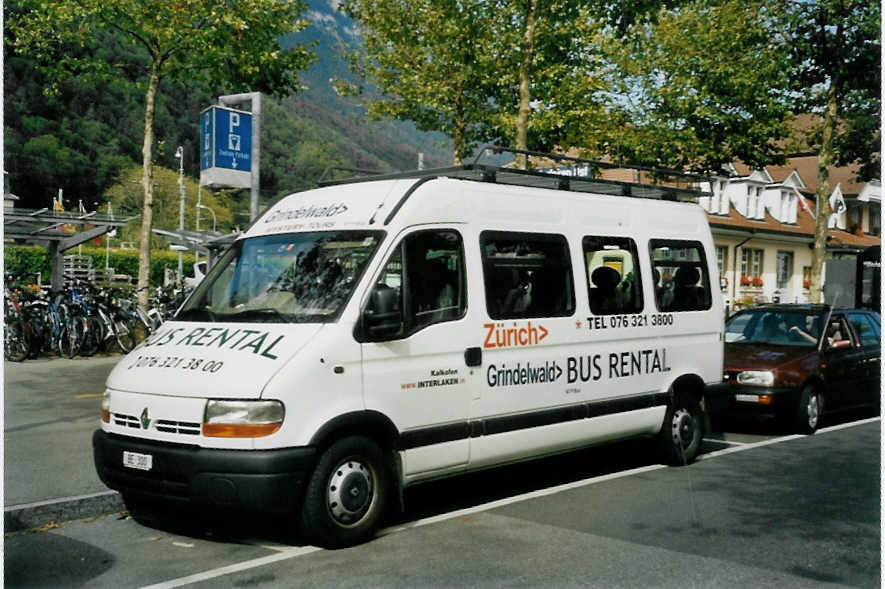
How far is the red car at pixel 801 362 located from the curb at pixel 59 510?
6743mm

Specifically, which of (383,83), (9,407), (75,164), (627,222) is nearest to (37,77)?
(75,164)

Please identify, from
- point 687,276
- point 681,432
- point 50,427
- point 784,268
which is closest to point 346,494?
point 681,432

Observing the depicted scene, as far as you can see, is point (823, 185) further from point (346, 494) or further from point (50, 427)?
point (346, 494)

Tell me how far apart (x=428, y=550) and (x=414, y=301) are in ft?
5.46

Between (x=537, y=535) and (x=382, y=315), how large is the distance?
1.76 meters

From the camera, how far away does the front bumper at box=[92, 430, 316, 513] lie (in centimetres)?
560

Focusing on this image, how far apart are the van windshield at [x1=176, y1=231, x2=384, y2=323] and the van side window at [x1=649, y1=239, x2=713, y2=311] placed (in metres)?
3.31

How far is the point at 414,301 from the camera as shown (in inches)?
258

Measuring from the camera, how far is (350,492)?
603 centimetres

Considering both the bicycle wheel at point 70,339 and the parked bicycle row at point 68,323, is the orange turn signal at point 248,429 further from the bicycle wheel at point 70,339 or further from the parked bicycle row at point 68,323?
the bicycle wheel at point 70,339

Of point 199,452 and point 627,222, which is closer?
point 199,452

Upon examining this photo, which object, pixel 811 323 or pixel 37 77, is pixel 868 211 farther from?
pixel 37 77

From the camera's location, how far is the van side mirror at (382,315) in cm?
610

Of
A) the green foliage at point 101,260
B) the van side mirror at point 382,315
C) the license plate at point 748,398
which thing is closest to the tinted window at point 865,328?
the license plate at point 748,398
